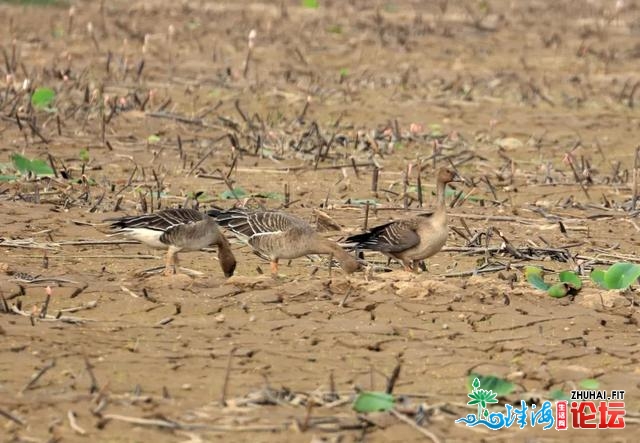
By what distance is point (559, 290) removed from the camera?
8.09m

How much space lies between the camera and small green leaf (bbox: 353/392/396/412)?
19.2 ft

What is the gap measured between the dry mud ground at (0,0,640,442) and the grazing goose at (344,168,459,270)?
0.70ft

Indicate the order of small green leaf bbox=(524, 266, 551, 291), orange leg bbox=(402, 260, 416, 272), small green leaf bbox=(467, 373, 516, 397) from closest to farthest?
small green leaf bbox=(467, 373, 516, 397) < small green leaf bbox=(524, 266, 551, 291) < orange leg bbox=(402, 260, 416, 272)

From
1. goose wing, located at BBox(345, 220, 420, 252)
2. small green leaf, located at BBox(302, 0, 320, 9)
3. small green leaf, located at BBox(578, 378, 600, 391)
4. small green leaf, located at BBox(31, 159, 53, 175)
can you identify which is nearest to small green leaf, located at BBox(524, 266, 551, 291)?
goose wing, located at BBox(345, 220, 420, 252)

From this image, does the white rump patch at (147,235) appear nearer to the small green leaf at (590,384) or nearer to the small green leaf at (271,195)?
the small green leaf at (271,195)

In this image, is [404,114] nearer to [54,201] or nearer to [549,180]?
[549,180]

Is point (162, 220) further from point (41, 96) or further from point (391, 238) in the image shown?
point (41, 96)

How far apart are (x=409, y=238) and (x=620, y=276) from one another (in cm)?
131

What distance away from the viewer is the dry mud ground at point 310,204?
6.23m

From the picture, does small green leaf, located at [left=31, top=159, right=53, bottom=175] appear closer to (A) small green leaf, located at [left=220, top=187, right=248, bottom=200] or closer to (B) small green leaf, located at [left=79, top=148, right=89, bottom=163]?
(B) small green leaf, located at [left=79, top=148, right=89, bottom=163]

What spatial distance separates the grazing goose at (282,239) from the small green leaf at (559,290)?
4.08ft

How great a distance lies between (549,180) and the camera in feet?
41.7

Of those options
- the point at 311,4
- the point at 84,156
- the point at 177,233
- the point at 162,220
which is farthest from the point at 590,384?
the point at 311,4

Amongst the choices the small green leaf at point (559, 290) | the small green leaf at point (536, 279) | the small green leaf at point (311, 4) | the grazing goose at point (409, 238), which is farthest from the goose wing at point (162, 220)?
the small green leaf at point (311, 4)
